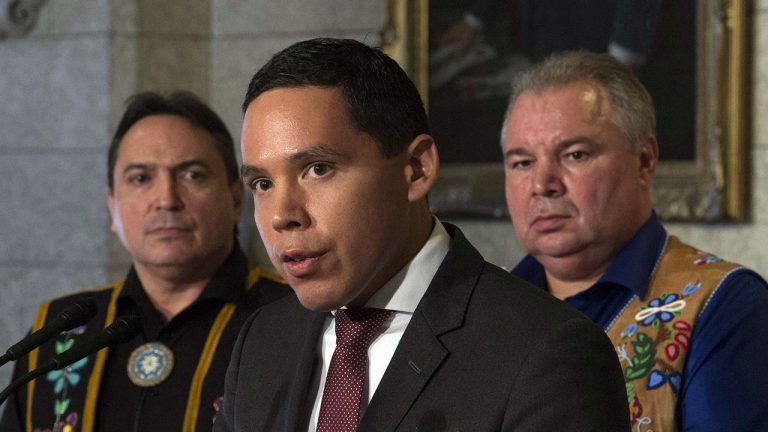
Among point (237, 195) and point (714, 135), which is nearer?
point (237, 195)

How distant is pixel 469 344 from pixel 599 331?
0.21 meters

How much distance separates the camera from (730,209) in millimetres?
4379

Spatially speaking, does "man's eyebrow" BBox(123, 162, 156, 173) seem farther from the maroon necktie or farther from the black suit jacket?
the maroon necktie

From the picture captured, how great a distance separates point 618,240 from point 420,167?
1.17m

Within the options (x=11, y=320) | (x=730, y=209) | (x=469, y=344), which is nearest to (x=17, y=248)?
(x=11, y=320)

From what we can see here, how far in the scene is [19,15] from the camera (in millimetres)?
5262

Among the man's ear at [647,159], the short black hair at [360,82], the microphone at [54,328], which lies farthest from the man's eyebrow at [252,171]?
the man's ear at [647,159]

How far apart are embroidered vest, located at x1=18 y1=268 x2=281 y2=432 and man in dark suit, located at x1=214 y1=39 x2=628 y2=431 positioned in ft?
3.69

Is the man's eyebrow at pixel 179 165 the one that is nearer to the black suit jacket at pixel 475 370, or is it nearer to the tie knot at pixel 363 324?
the black suit jacket at pixel 475 370

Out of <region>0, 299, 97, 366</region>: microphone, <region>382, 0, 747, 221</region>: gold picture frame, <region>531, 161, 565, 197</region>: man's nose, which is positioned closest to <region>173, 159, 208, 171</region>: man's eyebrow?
<region>531, 161, 565, 197</region>: man's nose

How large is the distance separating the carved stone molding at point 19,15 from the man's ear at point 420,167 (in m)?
3.77

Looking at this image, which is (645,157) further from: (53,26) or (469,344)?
(53,26)

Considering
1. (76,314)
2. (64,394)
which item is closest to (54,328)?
(76,314)

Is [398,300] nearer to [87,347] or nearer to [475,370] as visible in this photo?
[475,370]
